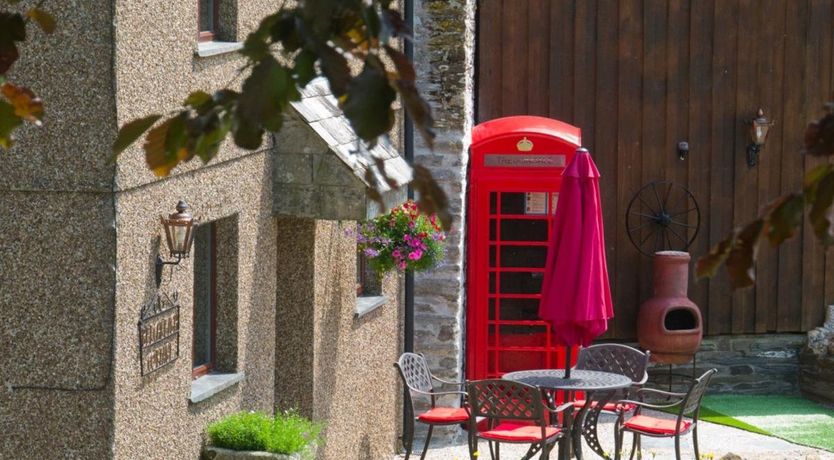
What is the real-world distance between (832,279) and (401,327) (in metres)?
5.69

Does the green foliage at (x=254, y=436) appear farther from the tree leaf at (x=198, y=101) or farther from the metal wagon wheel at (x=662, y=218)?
the metal wagon wheel at (x=662, y=218)

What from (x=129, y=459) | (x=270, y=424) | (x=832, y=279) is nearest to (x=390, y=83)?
(x=129, y=459)

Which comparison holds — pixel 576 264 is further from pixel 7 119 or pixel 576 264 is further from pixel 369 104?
pixel 369 104

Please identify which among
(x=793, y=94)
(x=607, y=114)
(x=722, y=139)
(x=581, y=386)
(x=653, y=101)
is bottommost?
(x=581, y=386)

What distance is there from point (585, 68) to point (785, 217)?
12.8m

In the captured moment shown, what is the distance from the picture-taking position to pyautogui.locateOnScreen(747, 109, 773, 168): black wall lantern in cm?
Answer: 1512

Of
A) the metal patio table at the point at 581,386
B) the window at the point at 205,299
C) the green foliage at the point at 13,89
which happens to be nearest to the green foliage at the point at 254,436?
the window at the point at 205,299

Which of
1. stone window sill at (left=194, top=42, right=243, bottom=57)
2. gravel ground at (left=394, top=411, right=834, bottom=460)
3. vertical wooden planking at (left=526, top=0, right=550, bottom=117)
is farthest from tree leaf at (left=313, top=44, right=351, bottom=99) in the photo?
vertical wooden planking at (left=526, top=0, right=550, bottom=117)

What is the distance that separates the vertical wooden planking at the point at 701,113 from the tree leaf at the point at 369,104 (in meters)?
13.2

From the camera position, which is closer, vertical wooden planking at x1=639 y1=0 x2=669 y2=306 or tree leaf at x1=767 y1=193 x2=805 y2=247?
tree leaf at x1=767 y1=193 x2=805 y2=247

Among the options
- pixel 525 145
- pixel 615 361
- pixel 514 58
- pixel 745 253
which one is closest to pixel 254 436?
pixel 615 361

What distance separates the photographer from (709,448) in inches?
498

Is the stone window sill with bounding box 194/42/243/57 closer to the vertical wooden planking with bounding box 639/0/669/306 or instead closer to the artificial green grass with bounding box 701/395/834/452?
the artificial green grass with bounding box 701/395/834/452

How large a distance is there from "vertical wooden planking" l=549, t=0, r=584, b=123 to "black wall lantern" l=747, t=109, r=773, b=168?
1.91 meters
